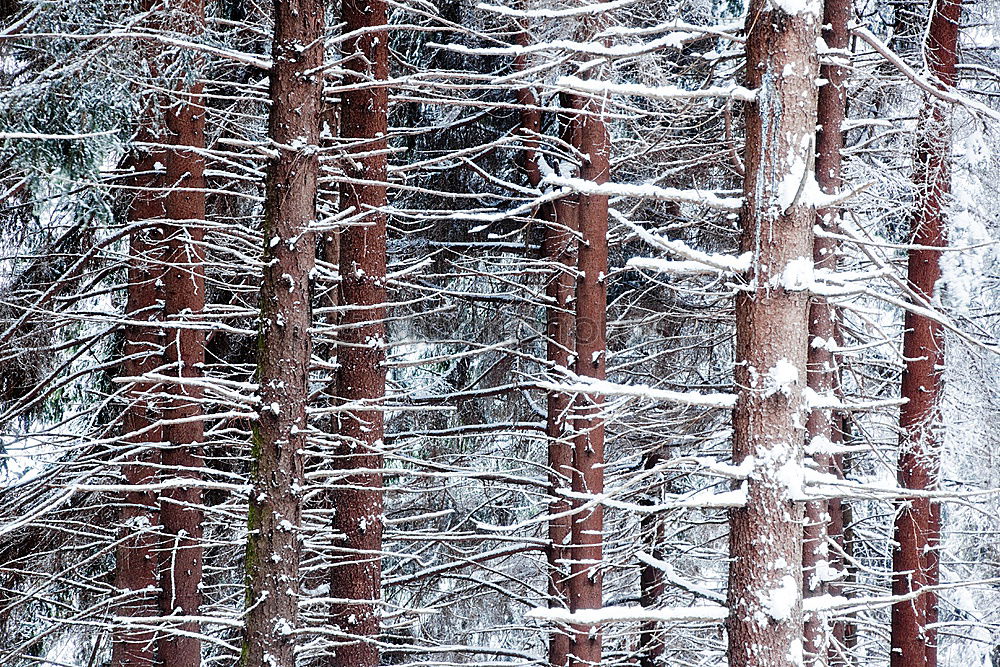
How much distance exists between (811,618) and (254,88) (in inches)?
261

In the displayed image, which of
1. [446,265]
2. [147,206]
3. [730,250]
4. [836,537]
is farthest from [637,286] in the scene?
[147,206]

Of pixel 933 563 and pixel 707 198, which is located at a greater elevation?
pixel 707 198

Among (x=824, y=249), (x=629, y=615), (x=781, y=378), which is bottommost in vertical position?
(x=629, y=615)

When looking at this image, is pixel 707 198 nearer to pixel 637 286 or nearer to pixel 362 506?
pixel 362 506

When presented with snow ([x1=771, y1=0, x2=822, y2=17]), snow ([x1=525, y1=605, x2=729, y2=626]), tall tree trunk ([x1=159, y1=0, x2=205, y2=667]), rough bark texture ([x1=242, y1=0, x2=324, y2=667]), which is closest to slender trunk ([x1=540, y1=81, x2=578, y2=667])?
rough bark texture ([x1=242, y1=0, x2=324, y2=667])

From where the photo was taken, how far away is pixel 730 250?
9828 mm

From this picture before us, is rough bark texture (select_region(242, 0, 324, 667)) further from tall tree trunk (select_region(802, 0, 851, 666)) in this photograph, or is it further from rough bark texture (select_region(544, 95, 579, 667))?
tall tree trunk (select_region(802, 0, 851, 666))

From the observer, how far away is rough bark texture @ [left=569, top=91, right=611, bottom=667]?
7695 mm

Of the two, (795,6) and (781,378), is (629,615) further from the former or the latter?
(795,6)

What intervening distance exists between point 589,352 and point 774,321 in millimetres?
3809

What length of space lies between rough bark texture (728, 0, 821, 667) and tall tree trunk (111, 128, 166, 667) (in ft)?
19.3

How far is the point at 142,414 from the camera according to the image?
8.56 metres

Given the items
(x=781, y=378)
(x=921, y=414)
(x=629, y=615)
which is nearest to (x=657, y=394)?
(x=781, y=378)

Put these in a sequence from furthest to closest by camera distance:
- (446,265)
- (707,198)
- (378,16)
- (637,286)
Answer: (446,265) < (637,286) < (378,16) < (707,198)
